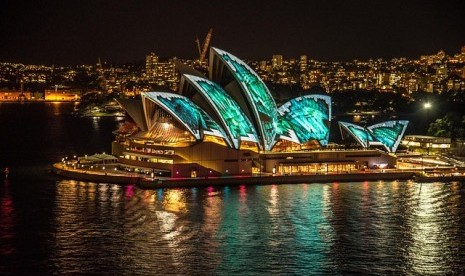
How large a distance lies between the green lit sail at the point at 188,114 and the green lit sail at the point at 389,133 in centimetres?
689

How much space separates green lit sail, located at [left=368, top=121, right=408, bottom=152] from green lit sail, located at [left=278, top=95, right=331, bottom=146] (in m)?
2.06

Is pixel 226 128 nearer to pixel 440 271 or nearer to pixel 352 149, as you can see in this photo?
pixel 352 149

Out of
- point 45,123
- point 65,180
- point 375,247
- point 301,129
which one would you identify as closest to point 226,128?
point 301,129

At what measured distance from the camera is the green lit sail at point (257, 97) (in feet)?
91.0

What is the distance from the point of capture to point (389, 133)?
30.8 m

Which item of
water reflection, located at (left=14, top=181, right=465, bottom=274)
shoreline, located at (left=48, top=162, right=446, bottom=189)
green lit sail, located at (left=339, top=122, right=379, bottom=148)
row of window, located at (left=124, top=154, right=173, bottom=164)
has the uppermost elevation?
green lit sail, located at (left=339, top=122, right=379, bottom=148)

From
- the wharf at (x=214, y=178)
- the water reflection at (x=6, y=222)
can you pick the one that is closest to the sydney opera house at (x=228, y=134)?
the wharf at (x=214, y=178)

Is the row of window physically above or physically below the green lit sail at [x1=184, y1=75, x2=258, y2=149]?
below

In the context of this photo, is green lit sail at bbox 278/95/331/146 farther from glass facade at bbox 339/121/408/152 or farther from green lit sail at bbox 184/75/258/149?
green lit sail at bbox 184/75/258/149

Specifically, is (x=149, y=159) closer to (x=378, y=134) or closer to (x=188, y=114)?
(x=188, y=114)

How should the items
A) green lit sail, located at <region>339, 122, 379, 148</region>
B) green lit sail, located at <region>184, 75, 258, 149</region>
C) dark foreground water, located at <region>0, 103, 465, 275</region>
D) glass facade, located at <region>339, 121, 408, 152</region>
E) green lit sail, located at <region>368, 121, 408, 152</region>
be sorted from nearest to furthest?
dark foreground water, located at <region>0, 103, 465, 275</region> → green lit sail, located at <region>184, 75, 258, 149</region> → green lit sail, located at <region>339, 122, 379, 148</region> → glass facade, located at <region>339, 121, 408, 152</region> → green lit sail, located at <region>368, 121, 408, 152</region>

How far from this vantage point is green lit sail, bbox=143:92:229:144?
26531mm

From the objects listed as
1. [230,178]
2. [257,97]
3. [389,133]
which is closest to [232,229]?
[230,178]

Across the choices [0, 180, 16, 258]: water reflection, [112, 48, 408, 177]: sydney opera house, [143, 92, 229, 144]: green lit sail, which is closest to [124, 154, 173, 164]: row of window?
[112, 48, 408, 177]: sydney opera house
